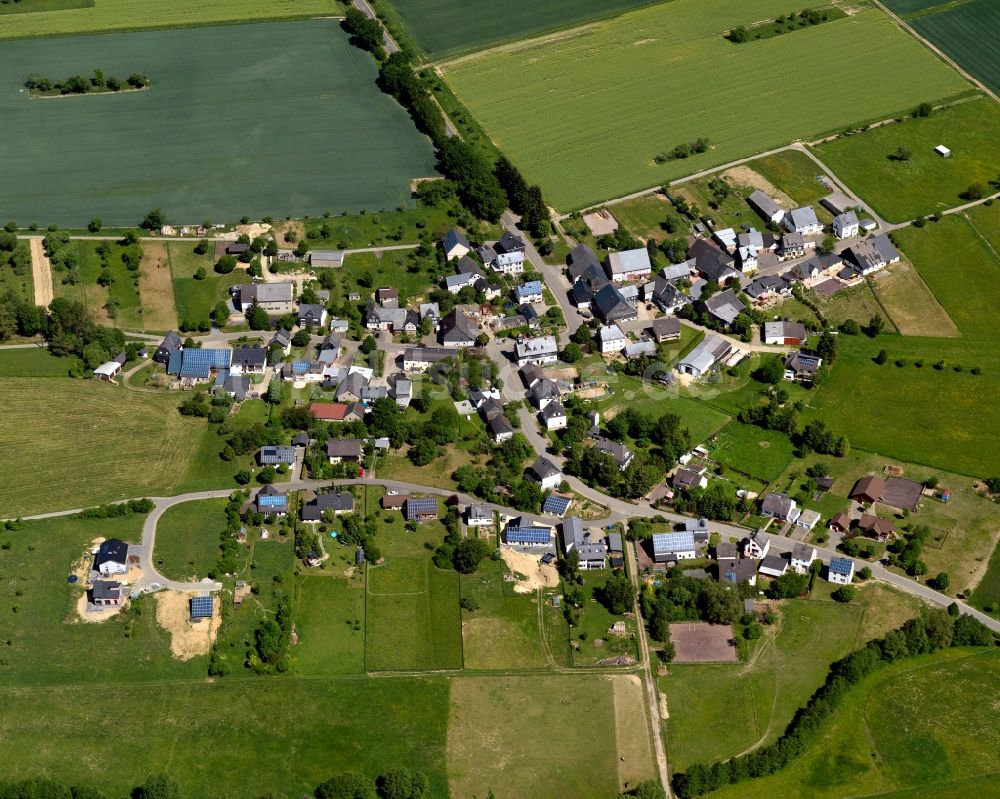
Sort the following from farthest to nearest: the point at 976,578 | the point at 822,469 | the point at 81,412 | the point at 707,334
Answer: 1. the point at 707,334
2. the point at 81,412
3. the point at 822,469
4. the point at 976,578

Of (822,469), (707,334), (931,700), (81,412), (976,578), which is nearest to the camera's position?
(931,700)

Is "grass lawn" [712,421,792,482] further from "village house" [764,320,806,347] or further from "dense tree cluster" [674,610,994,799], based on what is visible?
"dense tree cluster" [674,610,994,799]

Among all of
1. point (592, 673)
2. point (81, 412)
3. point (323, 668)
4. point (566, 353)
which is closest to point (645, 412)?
point (566, 353)

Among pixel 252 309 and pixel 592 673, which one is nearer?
pixel 592 673

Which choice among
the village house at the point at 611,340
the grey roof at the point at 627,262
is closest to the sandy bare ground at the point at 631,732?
the village house at the point at 611,340

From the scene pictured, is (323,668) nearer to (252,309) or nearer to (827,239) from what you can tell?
(252,309)

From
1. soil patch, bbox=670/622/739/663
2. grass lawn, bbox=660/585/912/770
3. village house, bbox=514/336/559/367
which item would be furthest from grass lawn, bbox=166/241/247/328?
grass lawn, bbox=660/585/912/770

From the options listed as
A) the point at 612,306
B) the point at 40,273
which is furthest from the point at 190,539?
the point at 612,306
